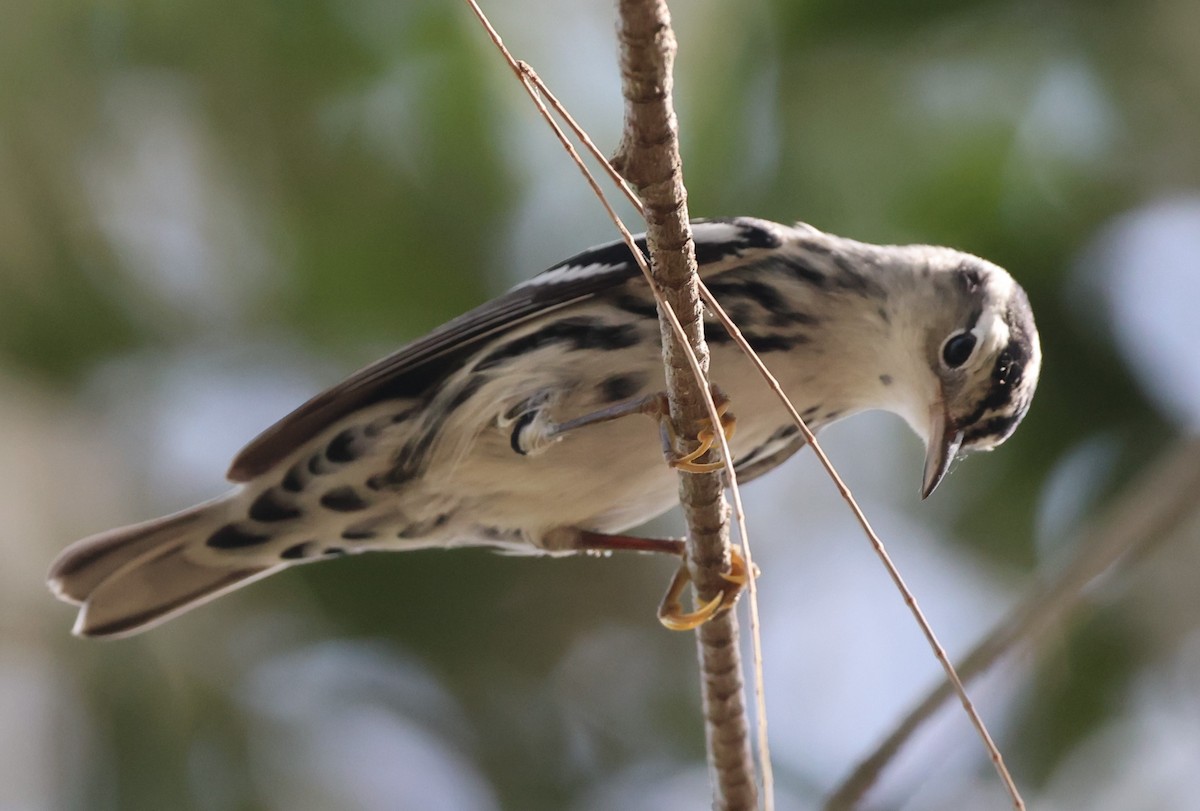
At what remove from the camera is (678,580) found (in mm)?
3312

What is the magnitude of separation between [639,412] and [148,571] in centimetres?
167

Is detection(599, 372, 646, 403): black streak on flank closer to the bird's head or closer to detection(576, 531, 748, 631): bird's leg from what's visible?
detection(576, 531, 748, 631): bird's leg

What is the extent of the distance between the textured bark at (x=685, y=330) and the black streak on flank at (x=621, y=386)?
609 millimetres

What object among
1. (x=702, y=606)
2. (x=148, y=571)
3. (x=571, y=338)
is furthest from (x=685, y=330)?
(x=148, y=571)

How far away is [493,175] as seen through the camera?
16.6 ft

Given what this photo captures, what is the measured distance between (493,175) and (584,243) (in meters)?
0.43

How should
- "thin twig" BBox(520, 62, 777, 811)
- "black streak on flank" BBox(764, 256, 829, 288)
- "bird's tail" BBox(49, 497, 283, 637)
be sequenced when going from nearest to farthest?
"thin twig" BBox(520, 62, 777, 811) < "black streak on flank" BBox(764, 256, 829, 288) < "bird's tail" BBox(49, 497, 283, 637)

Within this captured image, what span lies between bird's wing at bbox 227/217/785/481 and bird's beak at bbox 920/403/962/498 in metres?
0.59

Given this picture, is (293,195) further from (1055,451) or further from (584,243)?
(1055,451)

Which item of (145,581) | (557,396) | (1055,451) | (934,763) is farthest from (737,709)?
(1055,451)

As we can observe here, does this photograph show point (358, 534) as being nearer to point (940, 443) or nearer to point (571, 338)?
point (571, 338)

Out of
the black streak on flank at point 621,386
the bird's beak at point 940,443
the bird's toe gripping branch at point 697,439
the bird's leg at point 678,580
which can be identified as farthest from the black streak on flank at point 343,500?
the bird's beak at point 940,443

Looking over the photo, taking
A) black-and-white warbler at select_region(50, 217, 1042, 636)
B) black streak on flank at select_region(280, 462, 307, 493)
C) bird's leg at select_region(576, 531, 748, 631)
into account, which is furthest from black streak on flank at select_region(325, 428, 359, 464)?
bird's leg at select_region(576, 531, 748, 631)

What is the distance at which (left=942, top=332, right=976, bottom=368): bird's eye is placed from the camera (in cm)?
325
